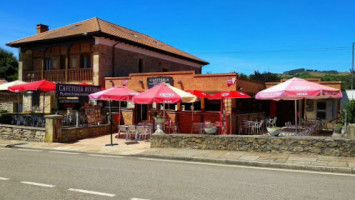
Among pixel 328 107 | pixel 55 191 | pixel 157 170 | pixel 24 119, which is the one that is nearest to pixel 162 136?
pixel 157 170

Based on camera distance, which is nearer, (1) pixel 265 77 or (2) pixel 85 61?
(2) pixel 85 61

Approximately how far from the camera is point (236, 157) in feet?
30.5

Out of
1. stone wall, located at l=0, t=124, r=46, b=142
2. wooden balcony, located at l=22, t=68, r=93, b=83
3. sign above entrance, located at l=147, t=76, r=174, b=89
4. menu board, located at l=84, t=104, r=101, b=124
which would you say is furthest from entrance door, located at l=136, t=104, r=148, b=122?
stone wall, located at l=0, t=124, r=46, b=142

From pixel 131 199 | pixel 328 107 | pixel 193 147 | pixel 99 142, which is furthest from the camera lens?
pixel 328 107

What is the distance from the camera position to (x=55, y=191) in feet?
19.2

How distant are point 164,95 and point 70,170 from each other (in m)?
5.68

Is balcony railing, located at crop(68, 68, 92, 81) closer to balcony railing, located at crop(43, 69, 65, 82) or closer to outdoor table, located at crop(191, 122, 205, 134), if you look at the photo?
balcony railing, located at crop(43, 69, 65, 82)

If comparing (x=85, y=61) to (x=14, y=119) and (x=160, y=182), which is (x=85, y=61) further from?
(x=160, y=182)

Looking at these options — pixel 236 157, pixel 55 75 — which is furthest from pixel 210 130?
pixel 55 75

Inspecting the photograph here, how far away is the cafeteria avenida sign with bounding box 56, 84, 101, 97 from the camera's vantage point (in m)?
15.7

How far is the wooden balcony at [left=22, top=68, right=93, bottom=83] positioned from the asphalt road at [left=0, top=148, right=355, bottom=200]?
12.5 meters

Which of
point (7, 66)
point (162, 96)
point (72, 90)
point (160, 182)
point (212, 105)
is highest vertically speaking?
point (7, 66)

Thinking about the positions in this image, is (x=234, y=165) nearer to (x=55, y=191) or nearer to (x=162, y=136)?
(x=162, y=136)

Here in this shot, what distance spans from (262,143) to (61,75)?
56.0 ft
